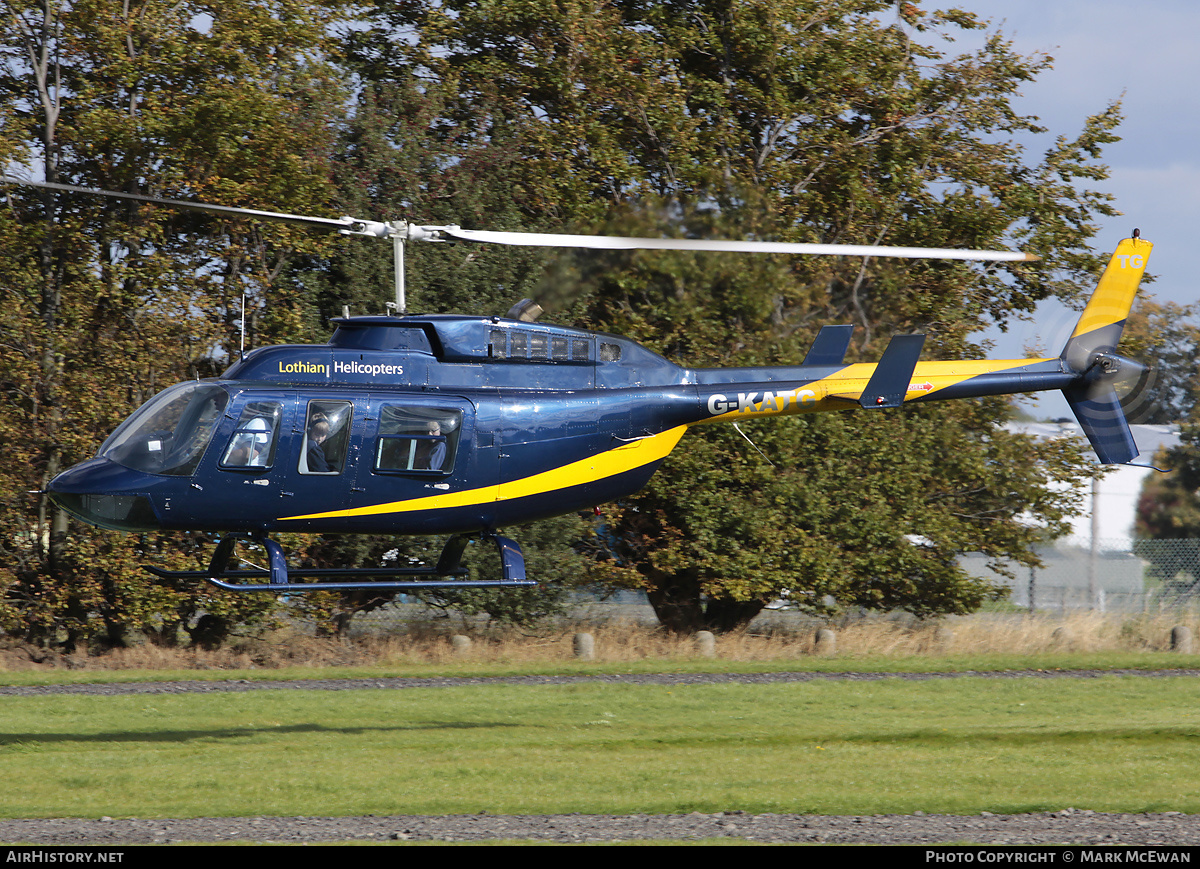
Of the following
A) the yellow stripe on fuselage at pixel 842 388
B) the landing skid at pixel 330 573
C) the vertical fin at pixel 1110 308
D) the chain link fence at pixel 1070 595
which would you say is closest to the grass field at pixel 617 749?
the landing skid at pixel 330 573

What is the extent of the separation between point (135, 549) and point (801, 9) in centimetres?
1714

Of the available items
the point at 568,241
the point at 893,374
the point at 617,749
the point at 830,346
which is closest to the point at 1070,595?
the point at 830,346

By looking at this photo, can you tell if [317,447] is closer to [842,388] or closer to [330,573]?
[330,573]

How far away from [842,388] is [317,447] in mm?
5965

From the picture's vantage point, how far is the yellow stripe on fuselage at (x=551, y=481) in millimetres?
11969

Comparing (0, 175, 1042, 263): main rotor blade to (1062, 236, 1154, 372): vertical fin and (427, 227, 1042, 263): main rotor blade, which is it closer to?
(427, 227, 1042, 263): main rotor blade

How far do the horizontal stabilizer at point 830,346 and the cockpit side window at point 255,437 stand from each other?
6314mm

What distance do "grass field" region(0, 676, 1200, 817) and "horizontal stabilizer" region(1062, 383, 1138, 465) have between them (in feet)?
11.0

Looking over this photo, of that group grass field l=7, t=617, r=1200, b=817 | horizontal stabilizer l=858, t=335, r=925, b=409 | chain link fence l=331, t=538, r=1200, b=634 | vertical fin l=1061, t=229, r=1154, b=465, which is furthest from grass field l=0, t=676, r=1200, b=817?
chain link fence l=331, t=538, r=1200, b=634

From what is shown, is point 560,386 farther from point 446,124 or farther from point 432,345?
point 446,124

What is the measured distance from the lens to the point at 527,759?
41.6 ft
